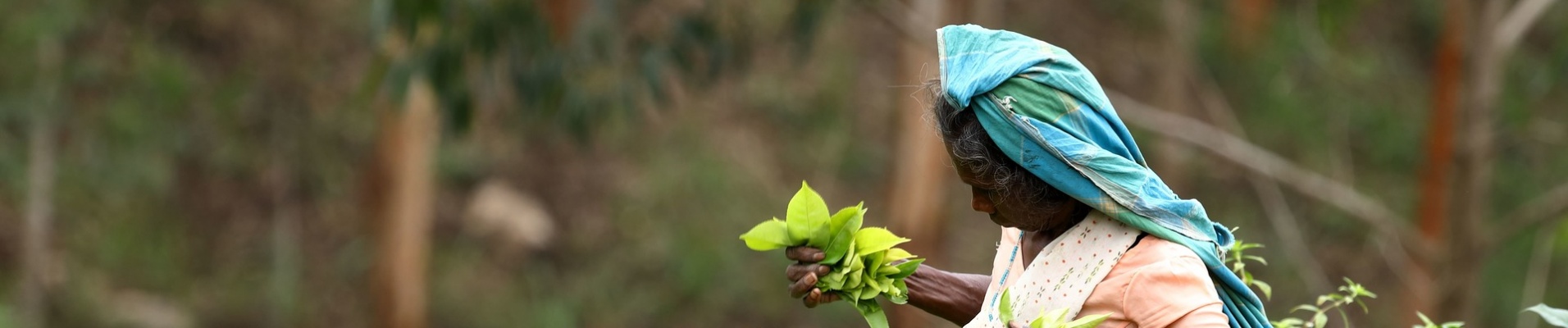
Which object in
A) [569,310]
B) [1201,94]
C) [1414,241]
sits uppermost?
[1201,94]

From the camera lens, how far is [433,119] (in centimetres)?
774

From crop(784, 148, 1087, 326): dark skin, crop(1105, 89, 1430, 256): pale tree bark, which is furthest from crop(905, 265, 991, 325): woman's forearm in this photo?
crop(1105, 89, 1430, 256): pale tree bark

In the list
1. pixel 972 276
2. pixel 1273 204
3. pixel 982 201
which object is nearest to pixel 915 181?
pixel 1273 204

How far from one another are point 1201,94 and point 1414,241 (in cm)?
410

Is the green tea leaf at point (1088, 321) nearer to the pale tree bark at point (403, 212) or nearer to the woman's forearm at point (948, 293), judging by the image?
the woman's forearm at point (948, 293)

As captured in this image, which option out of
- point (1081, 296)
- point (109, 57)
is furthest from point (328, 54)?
point (1081, 296)

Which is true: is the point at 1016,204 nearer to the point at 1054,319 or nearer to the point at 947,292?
the point at 1054,319

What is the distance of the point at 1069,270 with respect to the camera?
167cm

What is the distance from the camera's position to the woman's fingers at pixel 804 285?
182 cm

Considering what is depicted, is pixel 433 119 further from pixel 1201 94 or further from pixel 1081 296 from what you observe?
pixel 1081 296

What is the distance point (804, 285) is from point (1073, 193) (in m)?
0.39

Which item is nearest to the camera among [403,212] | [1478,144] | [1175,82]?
[1478,144]

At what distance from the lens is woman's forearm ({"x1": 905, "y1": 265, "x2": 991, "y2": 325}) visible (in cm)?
196

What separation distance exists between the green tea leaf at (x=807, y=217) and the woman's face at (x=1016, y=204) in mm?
183
